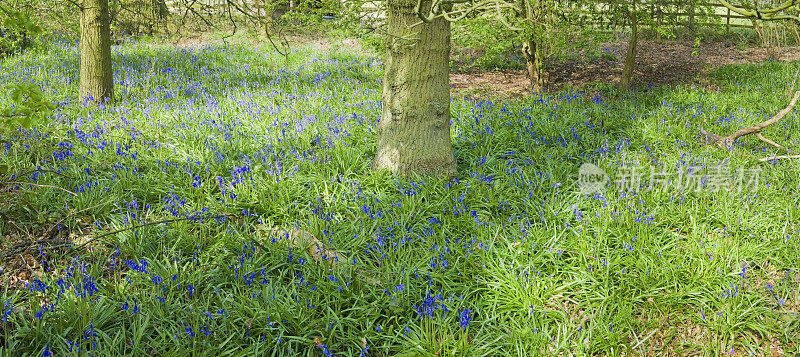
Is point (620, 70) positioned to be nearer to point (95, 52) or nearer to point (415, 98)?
point (415, 98)

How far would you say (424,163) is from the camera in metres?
4.63

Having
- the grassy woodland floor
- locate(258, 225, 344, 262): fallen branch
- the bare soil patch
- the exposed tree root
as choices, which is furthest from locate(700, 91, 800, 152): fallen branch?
locate(258, 225, 344, 262): fallen branch

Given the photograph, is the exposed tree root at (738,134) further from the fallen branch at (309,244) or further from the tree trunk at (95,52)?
the tree trunk at (95,52)

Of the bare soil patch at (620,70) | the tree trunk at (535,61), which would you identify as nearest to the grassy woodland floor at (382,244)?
the tree trunk at (535,61)

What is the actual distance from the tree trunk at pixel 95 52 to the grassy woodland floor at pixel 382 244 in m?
1.07

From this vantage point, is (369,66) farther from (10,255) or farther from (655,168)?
(10,255)

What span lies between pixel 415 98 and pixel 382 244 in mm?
1522

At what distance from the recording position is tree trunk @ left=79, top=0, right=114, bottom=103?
6965mm

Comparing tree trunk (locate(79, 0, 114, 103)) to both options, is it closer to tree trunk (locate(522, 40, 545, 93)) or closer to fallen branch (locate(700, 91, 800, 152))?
tree trunk (locate(522, 40, 545, 93))

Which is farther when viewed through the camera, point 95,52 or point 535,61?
point 535,61

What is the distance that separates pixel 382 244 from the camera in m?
3.62

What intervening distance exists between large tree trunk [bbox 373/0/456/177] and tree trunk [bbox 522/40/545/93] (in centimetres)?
431

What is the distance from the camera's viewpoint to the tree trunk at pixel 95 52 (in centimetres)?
696

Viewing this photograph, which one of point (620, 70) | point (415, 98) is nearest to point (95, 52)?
point (415, 98)
